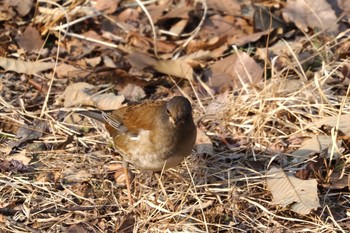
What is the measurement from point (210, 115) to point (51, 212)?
69.4 inches

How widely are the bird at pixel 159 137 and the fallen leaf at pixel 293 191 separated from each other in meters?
0.65

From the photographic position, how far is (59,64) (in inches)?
283

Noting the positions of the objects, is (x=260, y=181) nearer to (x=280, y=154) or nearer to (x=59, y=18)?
(x=280, y=154)

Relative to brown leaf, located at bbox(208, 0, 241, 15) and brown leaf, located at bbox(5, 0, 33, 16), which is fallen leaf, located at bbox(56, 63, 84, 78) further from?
brown leaf, located at bbox(208, 0, 241, 15)

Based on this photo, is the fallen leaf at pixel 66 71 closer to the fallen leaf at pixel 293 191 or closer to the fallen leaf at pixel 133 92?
the fallen leaf at pixel 133 92

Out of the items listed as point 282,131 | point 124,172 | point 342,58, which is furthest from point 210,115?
point 342,58

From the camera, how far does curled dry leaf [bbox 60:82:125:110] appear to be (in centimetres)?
646

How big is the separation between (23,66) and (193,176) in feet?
7.73

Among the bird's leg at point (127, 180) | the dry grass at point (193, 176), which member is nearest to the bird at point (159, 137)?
the bird's leg at point (127, 180)

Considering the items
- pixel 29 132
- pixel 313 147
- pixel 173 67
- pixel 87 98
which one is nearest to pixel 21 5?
pixel 87 98

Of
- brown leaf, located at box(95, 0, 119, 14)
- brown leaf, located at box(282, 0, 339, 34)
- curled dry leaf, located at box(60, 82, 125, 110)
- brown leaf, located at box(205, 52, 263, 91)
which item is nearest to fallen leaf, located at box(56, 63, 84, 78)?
curled dry leaf, located at box(60, 82, 125, 110)

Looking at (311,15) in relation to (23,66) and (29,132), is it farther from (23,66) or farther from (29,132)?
(29,132)

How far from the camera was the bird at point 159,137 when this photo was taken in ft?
17.0

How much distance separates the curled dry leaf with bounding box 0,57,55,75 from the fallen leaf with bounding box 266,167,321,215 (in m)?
2.68
